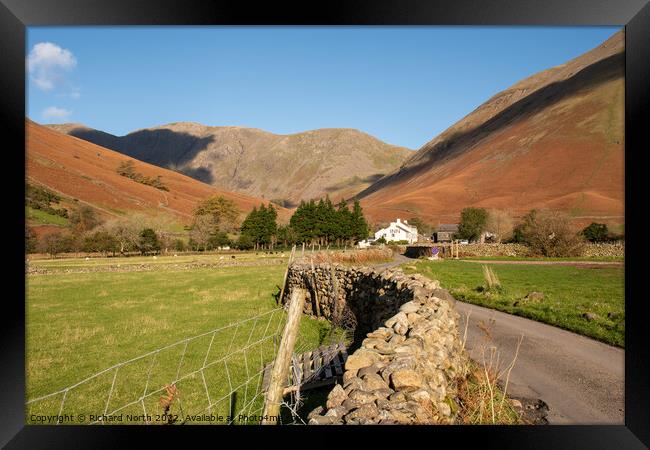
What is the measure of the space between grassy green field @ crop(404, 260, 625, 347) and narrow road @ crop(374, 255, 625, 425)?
23.6 inches

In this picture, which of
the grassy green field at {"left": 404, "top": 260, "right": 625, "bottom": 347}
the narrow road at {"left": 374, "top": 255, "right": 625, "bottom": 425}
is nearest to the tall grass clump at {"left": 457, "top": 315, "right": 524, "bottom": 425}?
the narrow road at {"left": 374, "top": 255, "right": 625, "bottom": 425}

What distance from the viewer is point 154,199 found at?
341 ft

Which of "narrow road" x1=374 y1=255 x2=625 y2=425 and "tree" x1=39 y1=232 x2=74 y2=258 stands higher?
"tree" x1=39 y1=232 x2=74 y2=258

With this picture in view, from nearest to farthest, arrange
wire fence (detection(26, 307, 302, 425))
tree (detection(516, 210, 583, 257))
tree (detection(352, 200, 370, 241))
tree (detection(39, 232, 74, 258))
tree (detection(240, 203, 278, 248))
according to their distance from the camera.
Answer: wire fence (detection(26, 307, 302, 425)), tree (detection(516, 210, 583, 257)), tree (detection(39, 232, 74, 258)), tree (detection(240, 203, 278, 248)), tree (detection(352, 200, 370, 241))

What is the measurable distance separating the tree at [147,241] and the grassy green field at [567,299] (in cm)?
4492

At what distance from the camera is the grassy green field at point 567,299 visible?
883cm

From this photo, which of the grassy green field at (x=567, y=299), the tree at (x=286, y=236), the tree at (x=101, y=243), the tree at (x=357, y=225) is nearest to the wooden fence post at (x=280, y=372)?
the grassy green field at (x=567, y=299)

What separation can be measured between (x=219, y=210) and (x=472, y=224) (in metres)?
52.4

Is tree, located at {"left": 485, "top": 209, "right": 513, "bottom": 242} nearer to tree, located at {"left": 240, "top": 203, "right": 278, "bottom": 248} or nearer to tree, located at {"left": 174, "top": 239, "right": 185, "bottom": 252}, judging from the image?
tree, located at {"left": 240, "top": 203, "right": 278, "bottom": 248}

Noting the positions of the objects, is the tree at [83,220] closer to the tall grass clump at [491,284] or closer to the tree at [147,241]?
the tree at [147,241]

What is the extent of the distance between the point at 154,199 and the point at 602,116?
14481 cm

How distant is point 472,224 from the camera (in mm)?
61500

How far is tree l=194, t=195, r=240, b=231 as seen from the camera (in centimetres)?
8093

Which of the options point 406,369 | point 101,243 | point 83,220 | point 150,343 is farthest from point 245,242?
point 406,369
